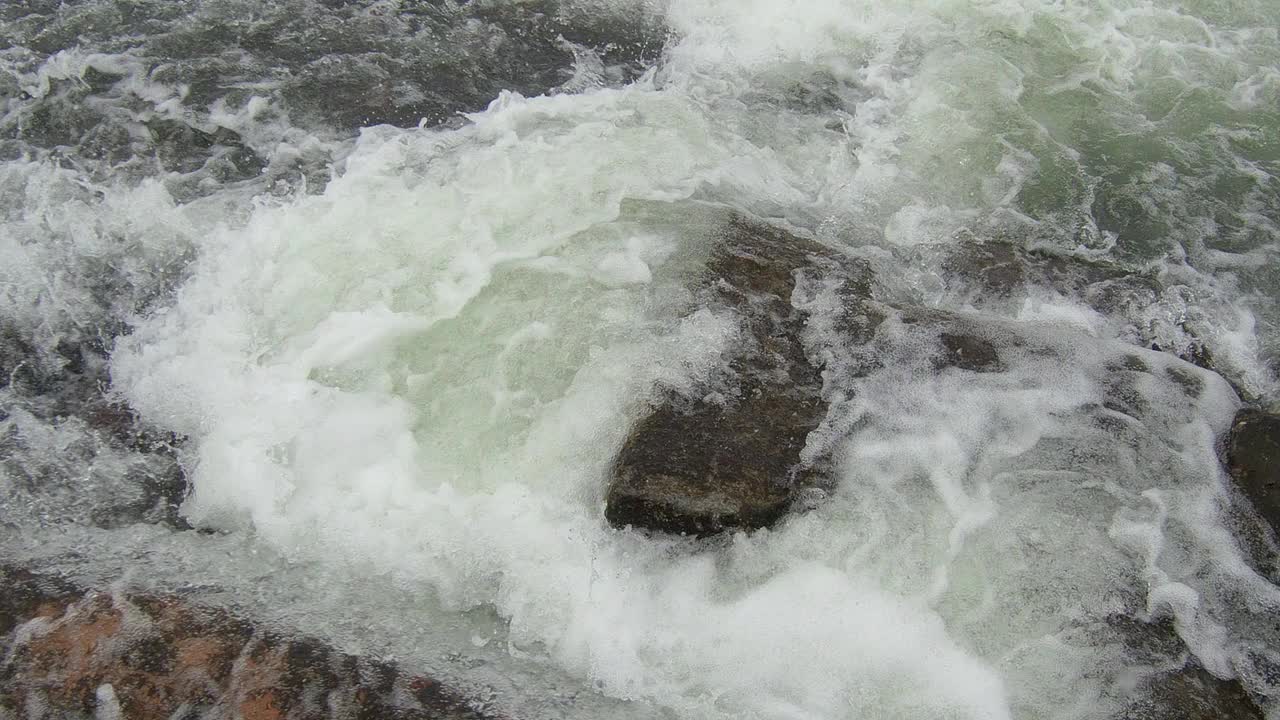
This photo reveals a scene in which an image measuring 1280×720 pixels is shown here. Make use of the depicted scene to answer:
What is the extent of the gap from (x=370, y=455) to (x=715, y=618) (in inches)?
70.6

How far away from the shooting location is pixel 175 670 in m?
3.01

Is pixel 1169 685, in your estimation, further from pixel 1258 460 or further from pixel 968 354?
pixel 968 354

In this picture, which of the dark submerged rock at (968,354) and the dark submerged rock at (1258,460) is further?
the dark submerged rock at (968,354)

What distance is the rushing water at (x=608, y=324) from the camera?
338cm

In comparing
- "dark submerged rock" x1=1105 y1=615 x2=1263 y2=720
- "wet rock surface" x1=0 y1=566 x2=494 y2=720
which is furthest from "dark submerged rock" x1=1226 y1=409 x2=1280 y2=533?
"wet rock surface" x1=0 y1=566 x2=494 y2=720

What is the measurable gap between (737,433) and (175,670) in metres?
2.41

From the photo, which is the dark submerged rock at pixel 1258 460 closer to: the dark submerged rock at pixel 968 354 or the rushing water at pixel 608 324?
the rushing water at pixel 608 324

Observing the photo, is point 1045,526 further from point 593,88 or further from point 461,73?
point 461,73

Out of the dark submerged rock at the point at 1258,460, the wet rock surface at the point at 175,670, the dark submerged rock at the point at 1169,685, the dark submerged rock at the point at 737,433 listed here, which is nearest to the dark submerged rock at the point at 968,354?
the dark submerged rock at the point at 737,433

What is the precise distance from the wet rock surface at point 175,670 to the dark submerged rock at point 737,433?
1148 millimetres

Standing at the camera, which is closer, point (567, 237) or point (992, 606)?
point (992, 606)

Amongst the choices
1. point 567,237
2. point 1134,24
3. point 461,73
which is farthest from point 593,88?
point 1134,24

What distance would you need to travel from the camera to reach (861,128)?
635 cm

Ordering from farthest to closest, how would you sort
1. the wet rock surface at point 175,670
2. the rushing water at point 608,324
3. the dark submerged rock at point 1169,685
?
the rushing water at point 608,324, the dark submerged rock at point 1169,685, the wet rock surface at point 175,670
